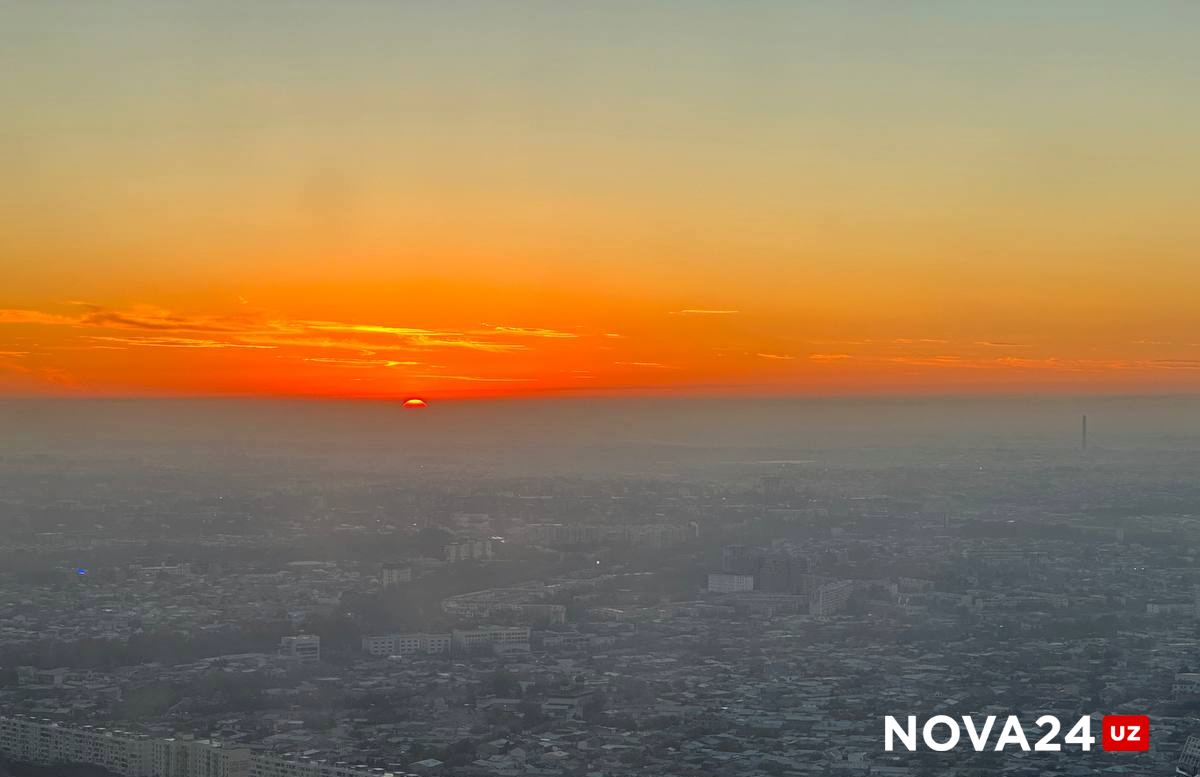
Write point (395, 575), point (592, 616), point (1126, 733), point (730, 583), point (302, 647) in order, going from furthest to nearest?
point (395, 575) < point (730, 583) < point (592, 616) < point (302, 647) < point (1126, 733)

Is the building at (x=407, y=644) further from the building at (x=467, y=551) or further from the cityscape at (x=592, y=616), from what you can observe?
the building at (x=467, y=551)

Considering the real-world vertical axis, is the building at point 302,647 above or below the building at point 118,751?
above

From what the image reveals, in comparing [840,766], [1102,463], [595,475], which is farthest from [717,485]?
[840,766]

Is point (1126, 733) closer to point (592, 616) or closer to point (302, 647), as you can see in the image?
point (592, 616)

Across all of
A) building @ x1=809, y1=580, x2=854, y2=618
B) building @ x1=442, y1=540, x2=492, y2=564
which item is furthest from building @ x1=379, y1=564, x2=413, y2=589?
building @ x1=809, y1=580, x2=854, y2=618

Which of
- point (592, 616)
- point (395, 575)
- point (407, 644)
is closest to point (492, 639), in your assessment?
point (407, 644)

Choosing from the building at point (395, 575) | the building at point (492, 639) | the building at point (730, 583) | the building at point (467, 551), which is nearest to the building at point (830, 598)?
the building at point (730, 583)
